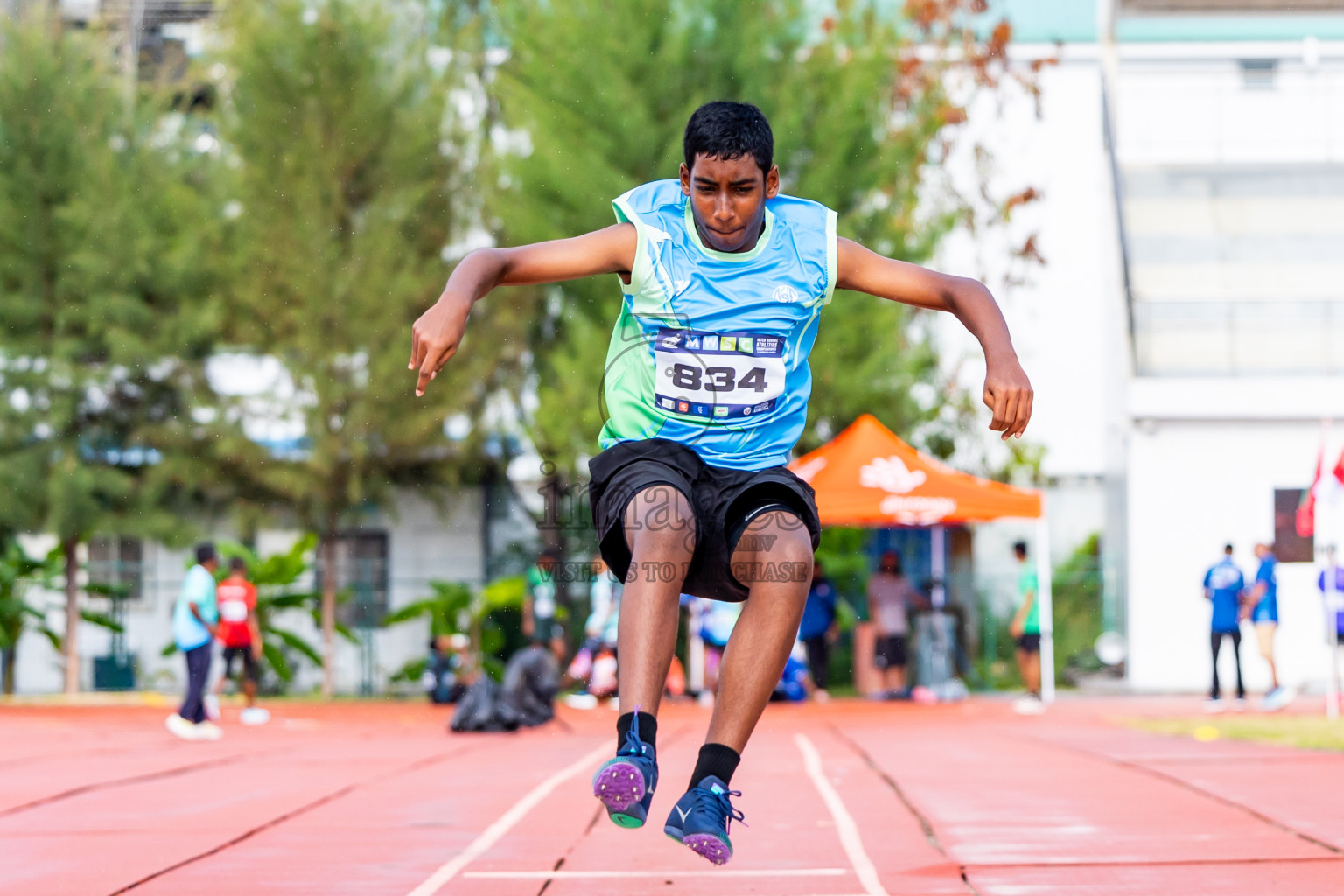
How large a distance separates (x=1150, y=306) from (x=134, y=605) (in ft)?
48.8

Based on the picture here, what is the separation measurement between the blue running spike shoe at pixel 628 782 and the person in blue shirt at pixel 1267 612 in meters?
14.8

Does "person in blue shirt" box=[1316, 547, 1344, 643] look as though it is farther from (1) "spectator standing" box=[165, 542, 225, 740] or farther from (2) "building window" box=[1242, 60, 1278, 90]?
(1) "spectator standing" box=[165, 542, 225, 740]

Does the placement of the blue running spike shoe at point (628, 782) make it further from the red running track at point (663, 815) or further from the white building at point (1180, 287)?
the white building at point (1180, 287)

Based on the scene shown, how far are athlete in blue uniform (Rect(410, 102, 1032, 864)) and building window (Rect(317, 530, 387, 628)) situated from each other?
1825cm

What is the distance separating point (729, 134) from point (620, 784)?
63.2 inches

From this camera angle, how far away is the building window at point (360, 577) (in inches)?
890

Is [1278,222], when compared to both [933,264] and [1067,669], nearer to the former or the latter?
[933,264]

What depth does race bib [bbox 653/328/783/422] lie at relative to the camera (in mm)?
4207

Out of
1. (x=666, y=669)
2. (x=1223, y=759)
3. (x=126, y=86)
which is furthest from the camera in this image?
(x=126, y=86)

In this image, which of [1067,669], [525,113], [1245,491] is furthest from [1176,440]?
[525,113]

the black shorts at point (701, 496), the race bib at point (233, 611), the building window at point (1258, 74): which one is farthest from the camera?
the building window at point (1258, 74)

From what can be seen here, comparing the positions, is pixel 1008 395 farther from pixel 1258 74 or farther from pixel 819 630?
pixel 1258 74

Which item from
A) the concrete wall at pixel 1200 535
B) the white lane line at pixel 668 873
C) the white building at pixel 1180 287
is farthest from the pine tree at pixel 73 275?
the white lane line at pixel 668 873

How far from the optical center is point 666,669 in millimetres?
4051
